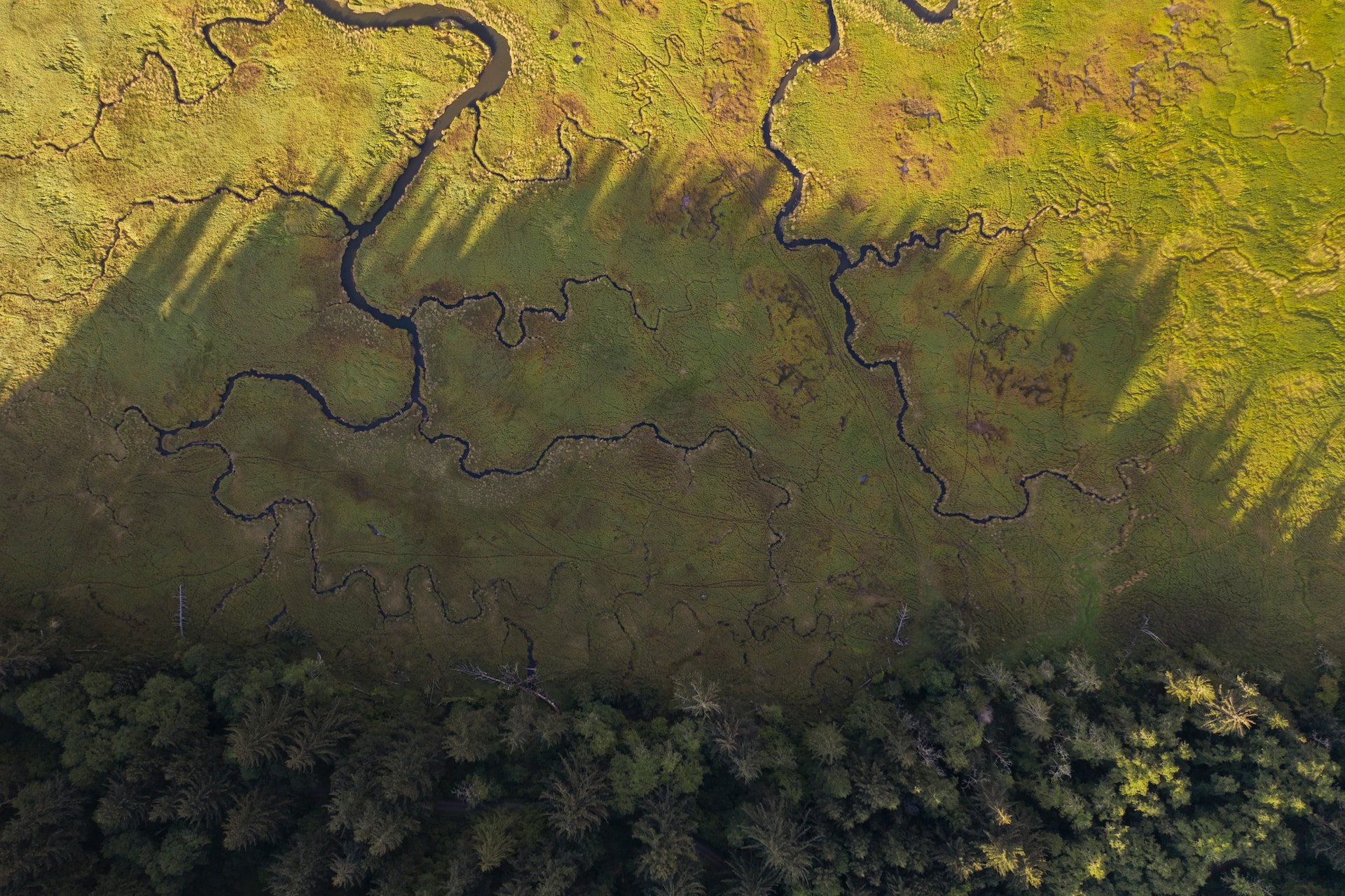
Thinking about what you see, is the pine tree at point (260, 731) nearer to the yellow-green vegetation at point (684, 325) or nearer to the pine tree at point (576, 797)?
the yellow-green vegetation at point (684, 325)

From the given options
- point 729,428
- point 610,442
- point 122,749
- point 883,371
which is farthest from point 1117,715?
point 122,749

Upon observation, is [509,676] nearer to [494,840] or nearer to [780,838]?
[494,840]

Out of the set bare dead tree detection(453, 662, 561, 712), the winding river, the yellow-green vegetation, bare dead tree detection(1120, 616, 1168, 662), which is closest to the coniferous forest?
bare dead tree detection(1120, 616, 1168, 662)

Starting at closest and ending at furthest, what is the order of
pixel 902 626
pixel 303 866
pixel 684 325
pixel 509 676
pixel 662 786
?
pixel 303 866 → pixel 662 786 → pixel 509 676 → pixel 902 626 → pixel 684 325

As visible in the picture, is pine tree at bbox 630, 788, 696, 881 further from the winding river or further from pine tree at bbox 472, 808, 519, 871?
the winding river

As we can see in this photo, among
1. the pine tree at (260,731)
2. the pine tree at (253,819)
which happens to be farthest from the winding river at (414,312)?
the pine tree at (253,819)

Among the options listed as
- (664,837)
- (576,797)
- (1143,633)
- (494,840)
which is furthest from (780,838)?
(1143,633)

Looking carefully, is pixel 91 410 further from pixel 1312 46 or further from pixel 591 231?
pixel 1312 46

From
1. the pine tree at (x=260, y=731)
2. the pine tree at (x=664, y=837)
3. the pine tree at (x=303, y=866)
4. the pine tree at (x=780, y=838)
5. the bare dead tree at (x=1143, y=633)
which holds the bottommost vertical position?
the pine tree at (x=303, y=866)
